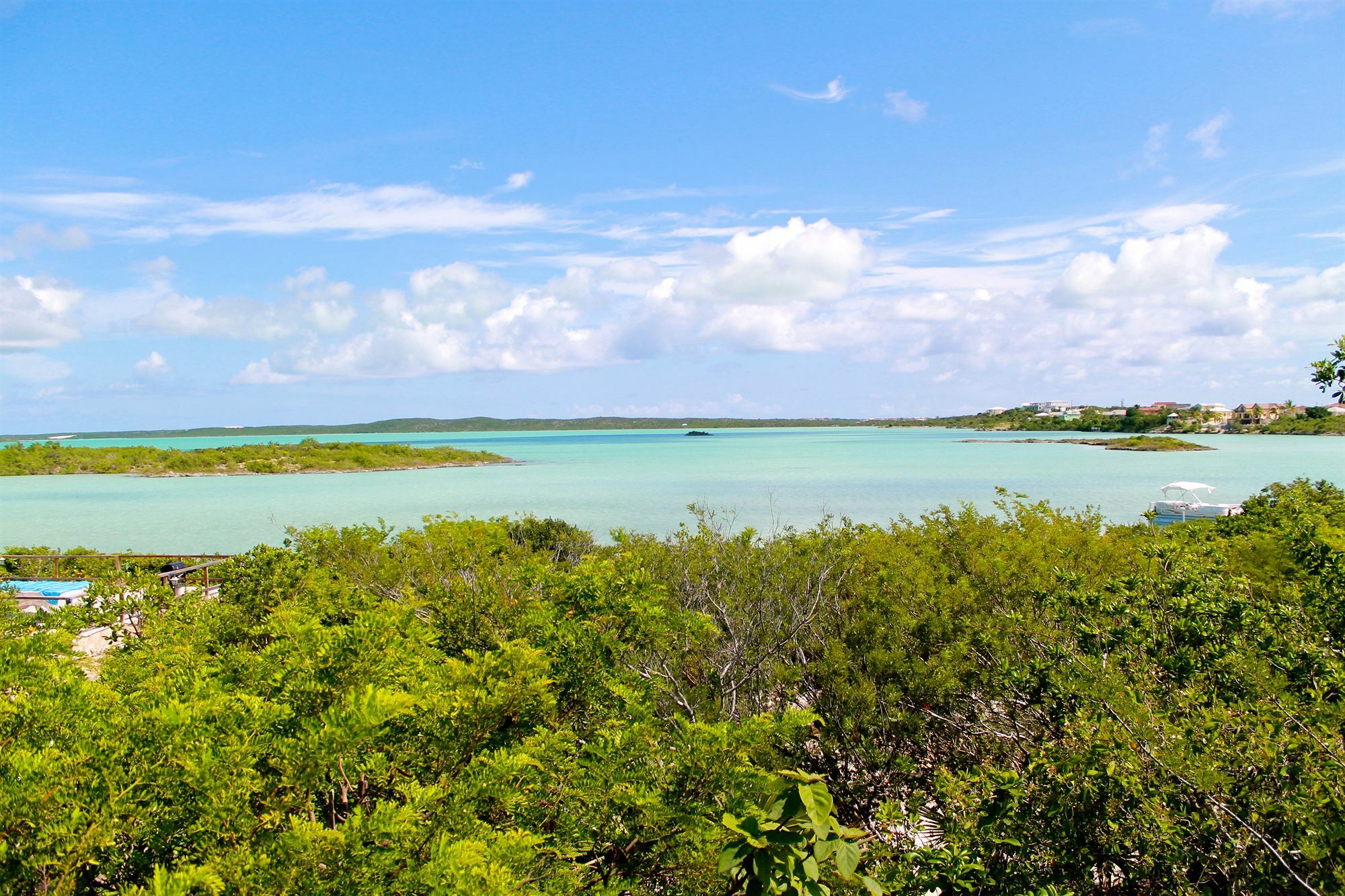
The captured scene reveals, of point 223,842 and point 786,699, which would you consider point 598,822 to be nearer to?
point 223,842

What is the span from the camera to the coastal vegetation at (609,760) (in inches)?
96.4

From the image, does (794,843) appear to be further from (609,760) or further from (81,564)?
(81,564)

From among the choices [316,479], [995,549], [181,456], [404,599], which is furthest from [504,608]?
[181,456]

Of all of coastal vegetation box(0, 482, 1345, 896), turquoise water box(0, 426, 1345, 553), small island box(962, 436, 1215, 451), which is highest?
coastal vegetation box(0, 482, 1345, 896)

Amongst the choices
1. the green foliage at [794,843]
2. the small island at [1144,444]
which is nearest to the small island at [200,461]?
the green foliage at [794,843]

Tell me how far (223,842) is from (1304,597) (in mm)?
6616

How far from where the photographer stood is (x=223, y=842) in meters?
2.49

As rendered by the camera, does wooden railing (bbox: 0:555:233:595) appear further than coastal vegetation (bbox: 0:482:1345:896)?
Yes

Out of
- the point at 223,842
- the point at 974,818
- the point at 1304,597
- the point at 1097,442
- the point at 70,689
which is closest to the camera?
the point at 223,842

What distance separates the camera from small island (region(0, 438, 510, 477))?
3100 inches

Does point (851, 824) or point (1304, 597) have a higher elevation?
point (1304, 597)

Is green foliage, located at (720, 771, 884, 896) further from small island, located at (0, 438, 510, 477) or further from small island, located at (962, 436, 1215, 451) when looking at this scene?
small island, located at (962, 436, 1215, 451)

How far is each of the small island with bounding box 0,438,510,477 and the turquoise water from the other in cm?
514

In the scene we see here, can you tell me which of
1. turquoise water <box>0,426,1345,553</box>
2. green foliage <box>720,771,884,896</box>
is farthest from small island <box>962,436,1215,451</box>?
green foliage <box>720,771,884,896</box>
